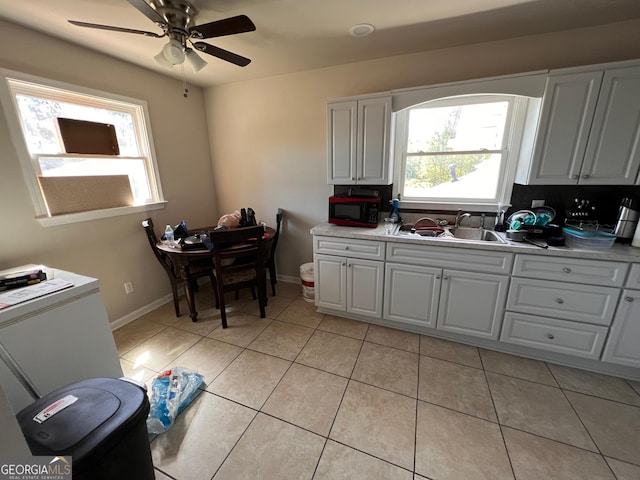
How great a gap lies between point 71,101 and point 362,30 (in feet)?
8.16

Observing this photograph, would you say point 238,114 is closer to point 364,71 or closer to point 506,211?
point 364,71

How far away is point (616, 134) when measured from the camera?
1.76 m

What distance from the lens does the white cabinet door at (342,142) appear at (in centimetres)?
237

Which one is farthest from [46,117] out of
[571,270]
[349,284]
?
[571,270]

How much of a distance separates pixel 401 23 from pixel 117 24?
2076mm

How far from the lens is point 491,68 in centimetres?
214

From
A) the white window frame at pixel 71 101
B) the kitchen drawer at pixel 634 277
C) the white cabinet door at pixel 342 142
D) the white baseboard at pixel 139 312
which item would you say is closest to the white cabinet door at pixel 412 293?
the white cabinet door at pixel 342 142

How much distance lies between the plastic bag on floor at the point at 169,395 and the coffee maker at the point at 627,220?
10.6ft

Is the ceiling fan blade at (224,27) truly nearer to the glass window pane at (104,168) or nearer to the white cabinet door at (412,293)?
the glass window pane at (104,168)

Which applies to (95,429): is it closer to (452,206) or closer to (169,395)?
(169,395)

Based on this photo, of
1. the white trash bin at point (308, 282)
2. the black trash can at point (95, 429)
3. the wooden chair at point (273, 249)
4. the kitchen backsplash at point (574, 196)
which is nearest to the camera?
the black trash can at point (95, 429)

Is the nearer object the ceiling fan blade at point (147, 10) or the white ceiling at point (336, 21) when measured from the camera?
the ceiling fan blade at point (147, 10)

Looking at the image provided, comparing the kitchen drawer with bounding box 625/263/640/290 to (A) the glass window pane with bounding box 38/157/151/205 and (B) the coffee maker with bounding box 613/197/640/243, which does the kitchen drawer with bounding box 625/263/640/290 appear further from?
(A) the glass window pane with bounding box 38/157/151/205

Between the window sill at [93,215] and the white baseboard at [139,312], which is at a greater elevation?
the window sill at [93,215]
